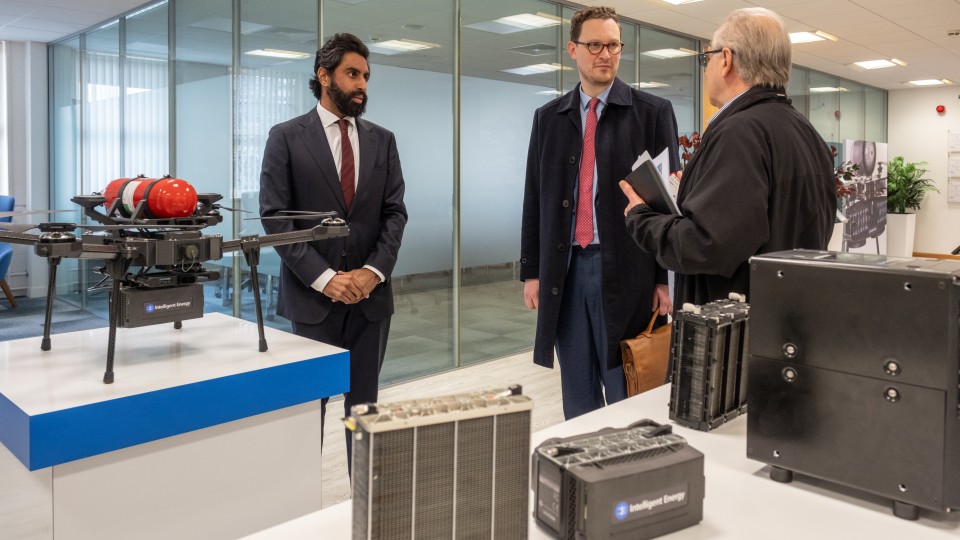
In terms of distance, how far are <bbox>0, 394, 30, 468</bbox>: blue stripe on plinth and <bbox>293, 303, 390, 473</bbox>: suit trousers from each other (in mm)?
1013

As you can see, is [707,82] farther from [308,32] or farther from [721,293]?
[308,32]

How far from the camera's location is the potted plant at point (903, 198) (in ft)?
39.8

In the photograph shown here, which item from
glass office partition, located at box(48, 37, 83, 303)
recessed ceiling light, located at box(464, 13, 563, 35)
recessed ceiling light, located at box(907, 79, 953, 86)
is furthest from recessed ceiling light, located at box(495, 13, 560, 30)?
recessed ceiling light, located at box(907, 79, 953, 86)

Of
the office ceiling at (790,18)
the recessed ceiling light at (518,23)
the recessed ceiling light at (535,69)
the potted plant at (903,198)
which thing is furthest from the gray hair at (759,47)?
the potted plant at (903,198)

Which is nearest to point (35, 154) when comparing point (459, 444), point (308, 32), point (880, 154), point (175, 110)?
point (175, 110)

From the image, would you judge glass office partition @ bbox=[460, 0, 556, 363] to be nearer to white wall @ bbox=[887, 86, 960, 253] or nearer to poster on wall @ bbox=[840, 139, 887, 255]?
poster on wall @ bbox=[840, 139, 887, 255]

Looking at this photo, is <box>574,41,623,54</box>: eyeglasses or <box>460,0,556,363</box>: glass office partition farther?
<box>460,0,556,363</box>: glass office partition

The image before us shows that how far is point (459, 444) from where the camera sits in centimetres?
77

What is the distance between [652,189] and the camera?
1.58 meters

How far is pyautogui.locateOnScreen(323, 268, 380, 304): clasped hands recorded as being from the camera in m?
2.36

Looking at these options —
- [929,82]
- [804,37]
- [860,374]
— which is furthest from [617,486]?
[929,82]

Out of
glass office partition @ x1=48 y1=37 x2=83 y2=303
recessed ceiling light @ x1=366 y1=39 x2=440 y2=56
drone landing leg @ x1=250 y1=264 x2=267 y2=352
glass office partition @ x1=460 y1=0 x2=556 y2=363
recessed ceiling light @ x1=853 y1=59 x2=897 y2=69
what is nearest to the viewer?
drone landing leg @ x1=250 y1=264 x2=267 y2=352

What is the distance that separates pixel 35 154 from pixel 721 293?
8236 millimetres

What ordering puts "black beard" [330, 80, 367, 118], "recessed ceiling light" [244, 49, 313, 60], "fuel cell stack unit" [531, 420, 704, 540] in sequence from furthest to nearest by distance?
"recessed ceiling light" [244, 49, 313, 60], "black beard" [330, 80, 367, 118], "fuel cell stack unit" [531, 420, 704, 540]
